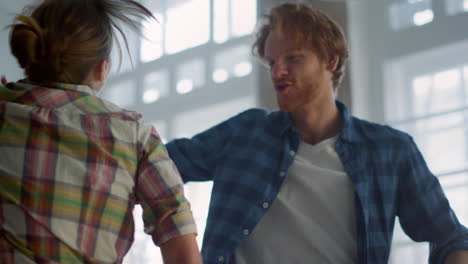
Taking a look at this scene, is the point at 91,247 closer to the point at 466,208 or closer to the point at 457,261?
the point at 457,261

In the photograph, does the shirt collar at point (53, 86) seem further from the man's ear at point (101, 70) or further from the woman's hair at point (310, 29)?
the woman's hair at point (310, 29)

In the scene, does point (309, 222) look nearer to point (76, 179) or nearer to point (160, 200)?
point (160, 200)

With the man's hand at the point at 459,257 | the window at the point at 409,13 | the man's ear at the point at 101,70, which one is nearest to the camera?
the man's ear at the point at 101,70

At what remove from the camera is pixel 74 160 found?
0.86 m

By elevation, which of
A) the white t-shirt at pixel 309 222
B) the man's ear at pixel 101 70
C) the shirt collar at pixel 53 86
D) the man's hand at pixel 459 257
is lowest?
the man's hand at pixel 459 257

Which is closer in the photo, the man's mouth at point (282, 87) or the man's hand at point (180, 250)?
the man's hand at point (180, 250)

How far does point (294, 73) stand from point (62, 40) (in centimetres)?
85

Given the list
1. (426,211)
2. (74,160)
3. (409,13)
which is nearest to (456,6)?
(409,13)

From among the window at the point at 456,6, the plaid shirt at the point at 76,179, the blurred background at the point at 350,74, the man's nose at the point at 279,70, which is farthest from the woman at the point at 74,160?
the window at the point at 456,6

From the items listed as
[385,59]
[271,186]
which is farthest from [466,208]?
[271,186]

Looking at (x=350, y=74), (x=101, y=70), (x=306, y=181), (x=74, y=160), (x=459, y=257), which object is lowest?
(x=459, y=257)

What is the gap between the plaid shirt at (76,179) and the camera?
83 cm

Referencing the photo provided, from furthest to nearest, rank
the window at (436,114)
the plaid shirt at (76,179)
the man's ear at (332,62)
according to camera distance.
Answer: the window at (436,114)
the man's ear at (332,62)
the plaid shirt at (76,179)

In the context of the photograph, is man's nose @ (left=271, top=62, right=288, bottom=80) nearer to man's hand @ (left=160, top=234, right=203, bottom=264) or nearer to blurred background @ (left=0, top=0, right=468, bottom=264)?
blurred background @ (left=0, top=0, right=468, bottom=264)
